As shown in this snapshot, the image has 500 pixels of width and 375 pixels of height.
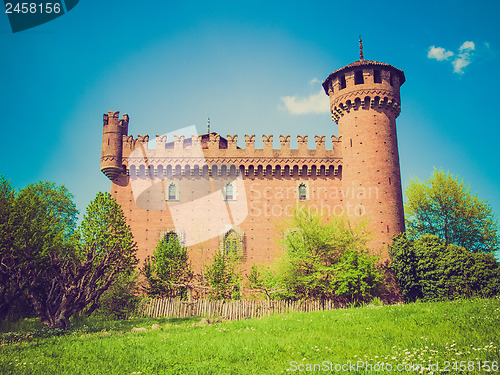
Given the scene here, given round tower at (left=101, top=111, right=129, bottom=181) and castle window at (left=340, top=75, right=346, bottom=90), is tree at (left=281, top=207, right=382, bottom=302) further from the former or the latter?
round tower at (left=101, top=111, right=129, bottom=181)

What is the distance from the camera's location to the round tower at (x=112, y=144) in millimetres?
25688

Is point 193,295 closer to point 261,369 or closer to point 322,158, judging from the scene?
point 322,158

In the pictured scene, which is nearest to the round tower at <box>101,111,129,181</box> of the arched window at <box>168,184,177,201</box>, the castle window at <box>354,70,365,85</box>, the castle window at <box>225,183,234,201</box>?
the arched window at <box>168,184,177,201</box>

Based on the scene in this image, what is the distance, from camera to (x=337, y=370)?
22.9ft

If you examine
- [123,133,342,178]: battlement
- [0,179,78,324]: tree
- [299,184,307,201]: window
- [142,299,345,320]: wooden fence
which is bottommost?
[142,299,345,320]: wooden fence

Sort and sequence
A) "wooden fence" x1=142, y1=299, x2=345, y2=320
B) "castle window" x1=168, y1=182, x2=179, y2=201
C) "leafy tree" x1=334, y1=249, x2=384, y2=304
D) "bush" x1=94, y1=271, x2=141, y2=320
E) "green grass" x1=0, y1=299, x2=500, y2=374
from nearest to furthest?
"green grass" x1=0, y1=299, x2=500, y2=374 → "wooden fence" x1=142, y1=299, x2=345, y2=320 → "leafy tree" x1=334, y1=249, x2=384, y2=304 → "bush" x1=94, y1=271, x2=141, y2=320 → "castle window" x1=168, y1=182, x2=179, y2=201

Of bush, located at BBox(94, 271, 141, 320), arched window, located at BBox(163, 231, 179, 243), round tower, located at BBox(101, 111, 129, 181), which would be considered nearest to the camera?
bush, located at BBox(94, 271, 141, 320)

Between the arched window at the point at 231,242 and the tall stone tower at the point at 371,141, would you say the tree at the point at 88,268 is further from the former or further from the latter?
the tall stone tower at the point at 371,141

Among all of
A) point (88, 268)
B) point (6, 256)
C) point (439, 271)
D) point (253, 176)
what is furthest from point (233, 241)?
point (6, 256)

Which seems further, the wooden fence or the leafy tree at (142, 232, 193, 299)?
the leafy tree at (142, 232, 193, 299)

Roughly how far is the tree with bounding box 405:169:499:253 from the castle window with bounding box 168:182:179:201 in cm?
1825

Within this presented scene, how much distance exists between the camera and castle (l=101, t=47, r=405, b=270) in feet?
82.3

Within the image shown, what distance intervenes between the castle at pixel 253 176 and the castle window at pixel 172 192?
0.24 ft

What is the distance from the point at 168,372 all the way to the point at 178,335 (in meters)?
3.58
